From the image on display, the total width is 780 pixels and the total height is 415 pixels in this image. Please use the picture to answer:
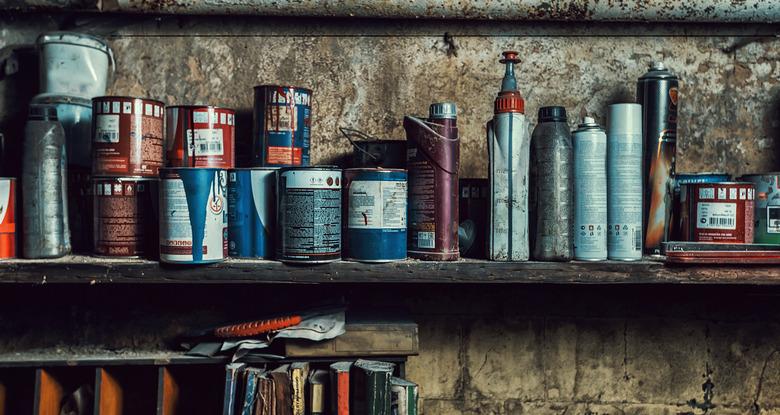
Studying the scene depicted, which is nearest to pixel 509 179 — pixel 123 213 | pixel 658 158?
pixel 658 158

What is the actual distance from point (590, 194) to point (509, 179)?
16 centimetres

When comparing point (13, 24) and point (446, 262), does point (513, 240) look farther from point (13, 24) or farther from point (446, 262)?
point (13, 24)

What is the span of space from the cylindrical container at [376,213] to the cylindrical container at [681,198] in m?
0.59

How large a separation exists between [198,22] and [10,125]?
510mm

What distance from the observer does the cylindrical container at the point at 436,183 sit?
122 centimetres

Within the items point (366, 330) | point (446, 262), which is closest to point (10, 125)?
point (366, 330)

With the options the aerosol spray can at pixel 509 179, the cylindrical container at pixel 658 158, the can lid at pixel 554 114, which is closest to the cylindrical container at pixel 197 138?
the aerosol spray can at pixel 509 179

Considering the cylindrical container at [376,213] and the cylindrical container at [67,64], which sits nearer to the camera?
the cylindrical container at [376,213]

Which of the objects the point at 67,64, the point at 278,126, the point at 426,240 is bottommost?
the point at 426,240

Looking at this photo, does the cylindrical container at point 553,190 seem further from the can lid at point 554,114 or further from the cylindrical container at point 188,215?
the cylindrical container at point 188,215

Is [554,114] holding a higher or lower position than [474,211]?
higher

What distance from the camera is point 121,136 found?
124cm

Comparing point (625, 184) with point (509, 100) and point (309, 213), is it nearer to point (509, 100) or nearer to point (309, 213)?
point (509, 100)

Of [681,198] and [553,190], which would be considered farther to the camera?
[681,198]
